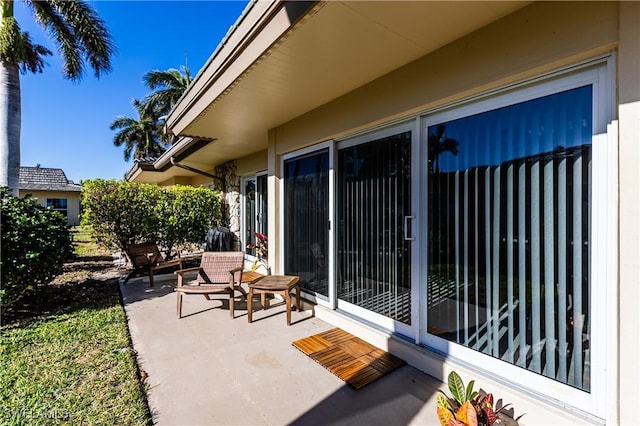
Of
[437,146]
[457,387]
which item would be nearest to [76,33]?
[437,146]

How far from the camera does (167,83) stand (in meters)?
22.0

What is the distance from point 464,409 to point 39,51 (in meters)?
12.4

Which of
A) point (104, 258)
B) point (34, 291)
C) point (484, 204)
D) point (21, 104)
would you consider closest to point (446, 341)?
point (484, 204)

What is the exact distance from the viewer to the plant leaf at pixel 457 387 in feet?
6.94

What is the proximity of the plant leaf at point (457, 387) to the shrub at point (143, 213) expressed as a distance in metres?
6.70

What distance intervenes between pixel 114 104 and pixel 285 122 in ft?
91.6

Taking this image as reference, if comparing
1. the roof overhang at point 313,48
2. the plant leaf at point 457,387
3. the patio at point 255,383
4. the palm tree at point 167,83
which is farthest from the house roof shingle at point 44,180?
the plant leaf at point 457,387

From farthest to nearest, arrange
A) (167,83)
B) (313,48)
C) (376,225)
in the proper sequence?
(167,83) < (376,225) < (313,48)

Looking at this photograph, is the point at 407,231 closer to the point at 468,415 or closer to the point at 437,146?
the point at 437,146

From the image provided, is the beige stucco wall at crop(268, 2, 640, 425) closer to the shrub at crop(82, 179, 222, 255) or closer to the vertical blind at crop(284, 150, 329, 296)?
the vertical blind at crop(284, 150, 329, 296)

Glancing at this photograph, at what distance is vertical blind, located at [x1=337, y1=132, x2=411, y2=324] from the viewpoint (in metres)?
3.24

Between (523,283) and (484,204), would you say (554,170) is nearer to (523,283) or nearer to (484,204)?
(484,204)

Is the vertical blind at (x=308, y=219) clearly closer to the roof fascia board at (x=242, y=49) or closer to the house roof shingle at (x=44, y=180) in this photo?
the roof fascia board at (x=242, y=49)

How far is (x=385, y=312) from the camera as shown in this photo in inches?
135
